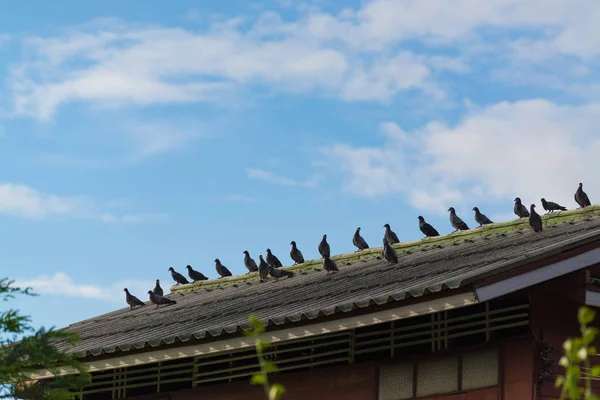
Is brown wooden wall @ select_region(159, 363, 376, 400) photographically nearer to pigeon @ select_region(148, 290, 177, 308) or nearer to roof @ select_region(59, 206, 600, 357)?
roof @ select_region(59, 206, 600, 357)

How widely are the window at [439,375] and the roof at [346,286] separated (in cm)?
74

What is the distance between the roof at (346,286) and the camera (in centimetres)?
977

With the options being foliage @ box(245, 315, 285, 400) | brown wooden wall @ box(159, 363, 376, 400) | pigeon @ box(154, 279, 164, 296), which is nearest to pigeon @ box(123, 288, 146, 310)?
pigeon @ box(154, 279, 164, 296)

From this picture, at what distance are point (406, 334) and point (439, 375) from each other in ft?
1.73

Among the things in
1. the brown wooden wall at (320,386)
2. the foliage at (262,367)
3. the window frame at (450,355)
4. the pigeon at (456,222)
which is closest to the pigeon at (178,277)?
the pigeon at (456,222)

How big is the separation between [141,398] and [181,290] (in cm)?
825

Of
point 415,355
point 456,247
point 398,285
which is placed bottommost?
point 415,355

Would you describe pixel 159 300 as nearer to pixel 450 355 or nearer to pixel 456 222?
pixel 456 222

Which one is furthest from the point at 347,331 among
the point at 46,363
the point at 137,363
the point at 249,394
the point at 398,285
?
the point at 46,363

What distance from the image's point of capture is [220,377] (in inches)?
471

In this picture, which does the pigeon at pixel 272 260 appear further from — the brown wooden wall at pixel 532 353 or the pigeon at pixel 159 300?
the brown wooden wall at pixel 532 353

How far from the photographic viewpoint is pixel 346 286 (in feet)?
42.0

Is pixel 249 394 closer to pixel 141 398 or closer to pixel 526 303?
pixel 141 398

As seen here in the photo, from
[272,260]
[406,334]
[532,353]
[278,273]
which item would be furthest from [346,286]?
[272,260]
